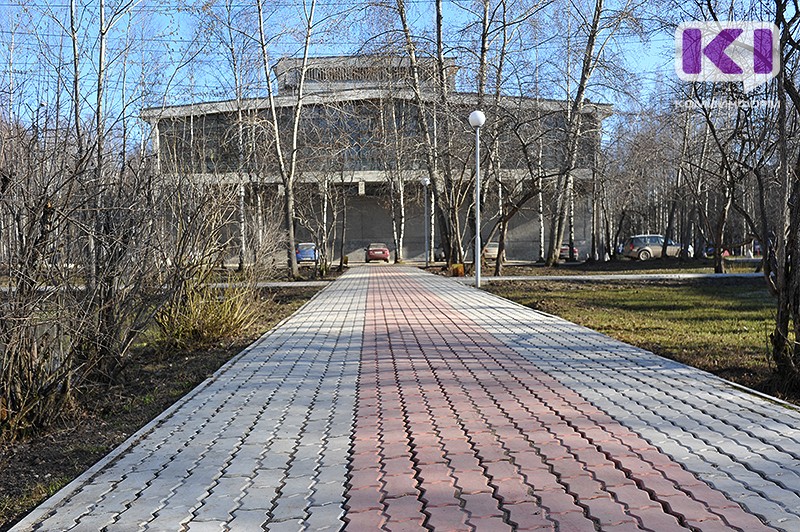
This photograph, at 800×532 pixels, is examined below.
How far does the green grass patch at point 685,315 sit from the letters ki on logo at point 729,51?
3.01 metres

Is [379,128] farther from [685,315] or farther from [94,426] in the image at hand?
[94,426]

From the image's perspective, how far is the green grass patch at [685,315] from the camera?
25.3ft

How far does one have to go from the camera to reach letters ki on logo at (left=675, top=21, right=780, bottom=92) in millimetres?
8289

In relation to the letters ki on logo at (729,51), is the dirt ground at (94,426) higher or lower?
lower

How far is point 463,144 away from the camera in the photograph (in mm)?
24953

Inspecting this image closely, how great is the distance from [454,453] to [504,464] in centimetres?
36

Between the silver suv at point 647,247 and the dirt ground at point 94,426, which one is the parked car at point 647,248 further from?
the dirt ground at point 94,426

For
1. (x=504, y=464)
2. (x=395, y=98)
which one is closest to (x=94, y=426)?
(x=504, y=464)

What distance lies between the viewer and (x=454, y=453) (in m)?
4.46

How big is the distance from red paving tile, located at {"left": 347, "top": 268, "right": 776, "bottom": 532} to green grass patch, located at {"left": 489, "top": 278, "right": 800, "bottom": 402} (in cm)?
216

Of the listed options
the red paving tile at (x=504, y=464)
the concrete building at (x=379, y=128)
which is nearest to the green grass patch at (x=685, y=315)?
the red paving tile at (x=504, y=464)

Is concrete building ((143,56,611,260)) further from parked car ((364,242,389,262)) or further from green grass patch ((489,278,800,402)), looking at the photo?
parked car ((364,242,389,262))

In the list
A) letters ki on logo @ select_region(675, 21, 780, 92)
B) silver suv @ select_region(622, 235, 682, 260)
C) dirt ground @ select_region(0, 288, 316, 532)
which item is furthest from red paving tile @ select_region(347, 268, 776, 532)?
silver suv @ select_region(622, 235, 682, 260)

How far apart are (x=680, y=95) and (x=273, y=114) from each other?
12416 millimetres
